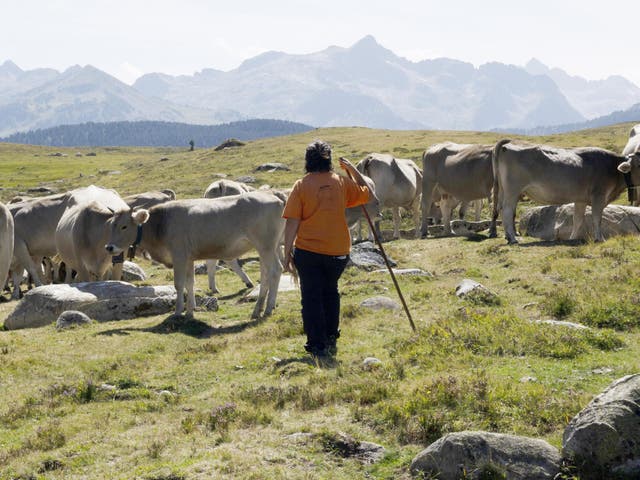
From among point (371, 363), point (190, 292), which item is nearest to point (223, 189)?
point (190, 292)

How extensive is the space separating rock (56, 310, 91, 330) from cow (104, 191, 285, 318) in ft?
5.39

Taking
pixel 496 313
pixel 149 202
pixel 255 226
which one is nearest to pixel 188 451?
pixel 496 313

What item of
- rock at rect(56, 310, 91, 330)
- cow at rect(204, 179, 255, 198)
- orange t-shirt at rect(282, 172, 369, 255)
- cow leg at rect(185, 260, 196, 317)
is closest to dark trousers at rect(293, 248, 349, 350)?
orange t-shirt at rect(282, 172, 369, 255)

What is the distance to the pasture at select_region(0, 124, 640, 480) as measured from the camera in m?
7.86

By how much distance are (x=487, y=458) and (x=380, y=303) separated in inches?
337

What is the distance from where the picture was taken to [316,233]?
11.9 m

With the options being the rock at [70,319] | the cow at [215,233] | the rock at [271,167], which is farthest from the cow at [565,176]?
the rock at [271,167]

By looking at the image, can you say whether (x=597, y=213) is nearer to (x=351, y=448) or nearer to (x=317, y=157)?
(x=317, y=157)

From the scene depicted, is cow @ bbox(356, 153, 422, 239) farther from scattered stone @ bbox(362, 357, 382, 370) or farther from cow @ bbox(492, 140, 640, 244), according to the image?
scattered stone @ bbox(362, 357, 382, 370)

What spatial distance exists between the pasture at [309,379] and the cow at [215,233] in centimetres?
95

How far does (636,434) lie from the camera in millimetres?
6570

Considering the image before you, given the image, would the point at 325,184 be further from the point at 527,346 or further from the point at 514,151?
the point at 514,151

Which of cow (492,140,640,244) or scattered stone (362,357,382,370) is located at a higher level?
cow (492,140,640,244)

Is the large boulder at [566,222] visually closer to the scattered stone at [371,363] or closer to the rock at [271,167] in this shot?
the scattered stone at [371,363]
